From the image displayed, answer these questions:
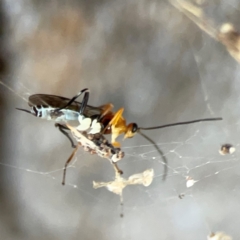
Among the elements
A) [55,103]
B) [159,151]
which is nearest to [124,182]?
[159,151]

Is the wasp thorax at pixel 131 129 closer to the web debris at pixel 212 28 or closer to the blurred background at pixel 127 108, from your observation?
the blurred background at pixel 127 108

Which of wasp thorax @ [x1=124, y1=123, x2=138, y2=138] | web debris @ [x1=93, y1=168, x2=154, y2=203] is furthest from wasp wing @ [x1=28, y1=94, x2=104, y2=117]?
web debris @ [x1=93, y1=168, x2=154, y2=203]

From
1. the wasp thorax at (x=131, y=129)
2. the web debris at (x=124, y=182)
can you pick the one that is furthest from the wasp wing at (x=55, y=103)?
the web debris at (x=124, y=182)

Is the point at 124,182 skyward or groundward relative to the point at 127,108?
groundward

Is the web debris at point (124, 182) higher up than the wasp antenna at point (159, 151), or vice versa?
the wasp antenna at point (159, 151)

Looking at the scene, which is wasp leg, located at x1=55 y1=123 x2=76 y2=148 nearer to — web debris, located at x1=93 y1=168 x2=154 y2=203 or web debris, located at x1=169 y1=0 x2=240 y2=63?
web debris, located at x1=93 y1=168 x2=154 y2=203

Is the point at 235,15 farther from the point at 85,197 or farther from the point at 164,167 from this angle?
the point at 85,197

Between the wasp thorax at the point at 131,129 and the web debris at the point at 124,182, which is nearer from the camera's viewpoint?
the wasp thorax at the point at 131,129

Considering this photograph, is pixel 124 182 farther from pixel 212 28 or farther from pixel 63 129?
pixel 212 28
